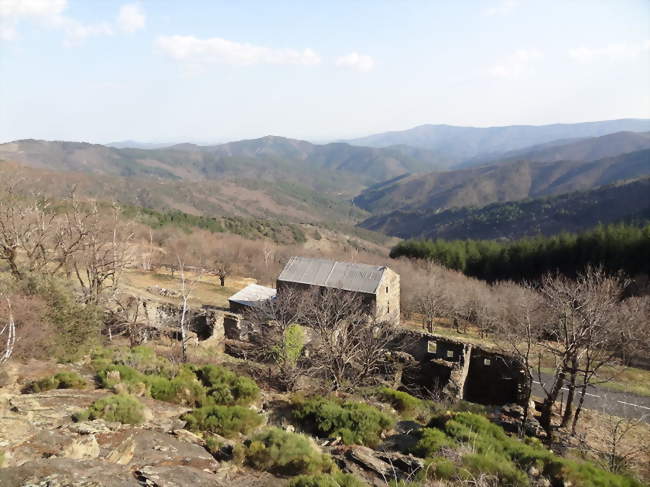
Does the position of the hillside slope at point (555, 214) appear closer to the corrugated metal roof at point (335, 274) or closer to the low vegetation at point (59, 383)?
the corrugated metal roof at point (335, 274)

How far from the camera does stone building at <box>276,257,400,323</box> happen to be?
35.0 meters

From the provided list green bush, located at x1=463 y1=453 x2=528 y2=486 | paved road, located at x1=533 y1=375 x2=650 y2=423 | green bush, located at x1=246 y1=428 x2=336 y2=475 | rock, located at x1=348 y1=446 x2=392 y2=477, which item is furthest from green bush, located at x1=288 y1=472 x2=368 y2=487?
paved road, located at x1=533 y1=375 x2=650 y2=423

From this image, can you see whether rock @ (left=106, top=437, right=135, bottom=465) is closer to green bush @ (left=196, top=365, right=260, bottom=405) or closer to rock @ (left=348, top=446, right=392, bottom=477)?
green bush @ (left=196, top=365, right=260, bottom=405)

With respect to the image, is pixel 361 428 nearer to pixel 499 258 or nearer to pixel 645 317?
pixel 645 317

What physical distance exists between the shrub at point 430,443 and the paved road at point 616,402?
13.1 meters

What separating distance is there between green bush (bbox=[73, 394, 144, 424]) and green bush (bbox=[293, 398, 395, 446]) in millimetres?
4859

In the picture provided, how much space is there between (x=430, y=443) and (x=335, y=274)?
2631 cm

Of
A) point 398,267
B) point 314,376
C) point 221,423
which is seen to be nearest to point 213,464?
point 221,423

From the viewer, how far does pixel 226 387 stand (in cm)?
1425

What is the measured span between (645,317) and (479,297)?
14.8 metres

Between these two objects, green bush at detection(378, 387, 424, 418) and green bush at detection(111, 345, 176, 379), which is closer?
Result: green bush at detection(111, 345, 176, 379)

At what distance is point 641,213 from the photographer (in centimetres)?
11194

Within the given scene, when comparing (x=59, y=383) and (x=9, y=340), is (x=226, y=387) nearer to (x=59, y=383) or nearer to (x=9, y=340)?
(x=59, y=383)

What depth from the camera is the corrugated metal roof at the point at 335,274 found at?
35.8m
